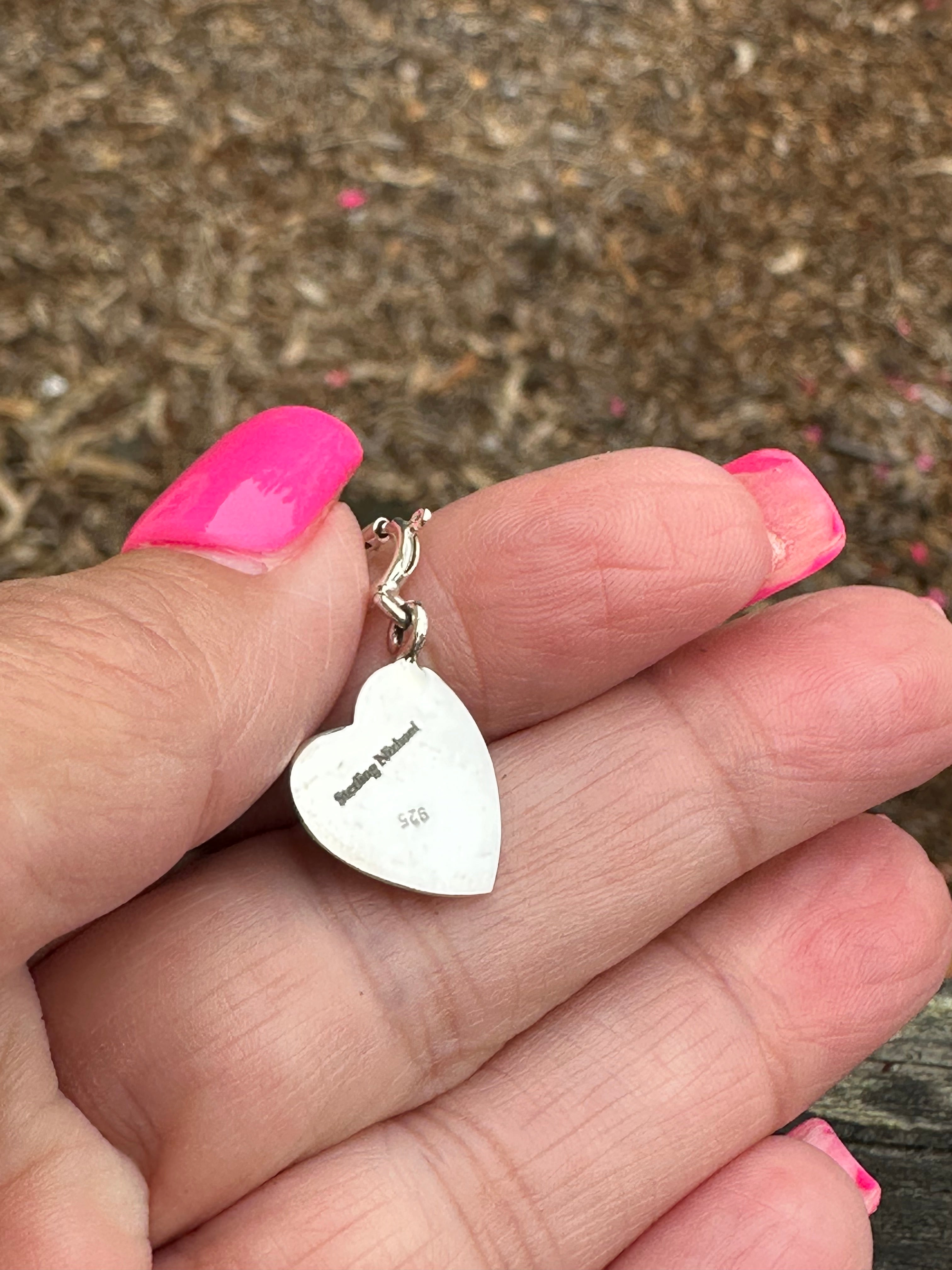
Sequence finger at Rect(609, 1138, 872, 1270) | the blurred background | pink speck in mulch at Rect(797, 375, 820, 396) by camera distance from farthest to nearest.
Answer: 1. pink speck in mulch at Rect(797, 375, 820, 396)
2. the blurred background
3. finger at Rect(609, 1138, 872, 1270)

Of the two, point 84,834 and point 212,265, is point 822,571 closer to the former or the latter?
point 212,265

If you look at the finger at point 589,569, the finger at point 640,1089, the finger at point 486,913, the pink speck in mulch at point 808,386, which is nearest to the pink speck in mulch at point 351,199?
the pink speck in mulch at point 808,386

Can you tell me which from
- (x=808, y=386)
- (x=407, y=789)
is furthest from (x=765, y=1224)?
(x=808, y=386)

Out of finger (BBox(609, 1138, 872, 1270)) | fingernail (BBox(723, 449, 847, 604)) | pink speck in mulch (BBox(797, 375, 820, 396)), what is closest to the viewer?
finger (BBox(609, 1138, 872, 1270))

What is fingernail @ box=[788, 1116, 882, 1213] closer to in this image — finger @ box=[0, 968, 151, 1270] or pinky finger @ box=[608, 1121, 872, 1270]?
pinky finger @ box=[608, 1121, 872, 1270]

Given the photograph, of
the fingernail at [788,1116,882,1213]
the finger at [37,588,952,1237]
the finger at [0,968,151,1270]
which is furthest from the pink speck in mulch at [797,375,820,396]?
the finger at [0,968,151,1270]

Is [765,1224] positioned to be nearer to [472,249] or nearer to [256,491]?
[256,491]

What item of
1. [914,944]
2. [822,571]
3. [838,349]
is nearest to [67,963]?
[914,944]

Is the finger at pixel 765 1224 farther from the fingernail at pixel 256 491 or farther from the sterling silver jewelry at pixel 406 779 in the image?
the fingernail at pixel 256 491
